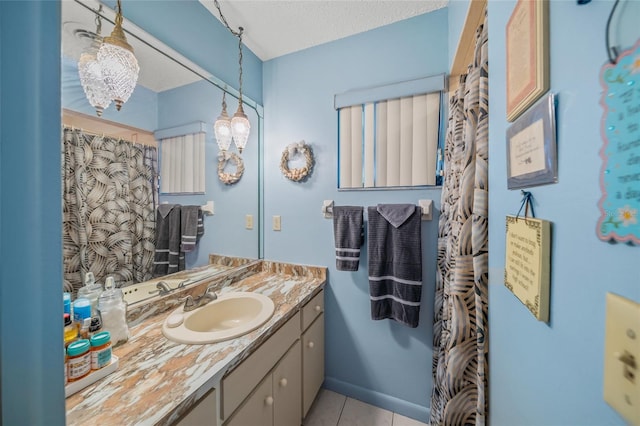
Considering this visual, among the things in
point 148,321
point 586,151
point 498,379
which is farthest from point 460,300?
point 148,321

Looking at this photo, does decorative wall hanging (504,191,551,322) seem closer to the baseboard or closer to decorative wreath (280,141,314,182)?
decorative wreath (280,141,314,182)

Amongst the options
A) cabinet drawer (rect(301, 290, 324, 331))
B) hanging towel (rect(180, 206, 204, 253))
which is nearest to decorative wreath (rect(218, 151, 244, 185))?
hanging towel (rect(180, 206, 204, 253))

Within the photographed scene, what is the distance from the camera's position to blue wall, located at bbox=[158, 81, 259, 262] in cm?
118

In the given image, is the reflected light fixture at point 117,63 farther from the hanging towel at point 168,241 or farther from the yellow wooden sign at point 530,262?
the yellow wooden sign at point 530,262

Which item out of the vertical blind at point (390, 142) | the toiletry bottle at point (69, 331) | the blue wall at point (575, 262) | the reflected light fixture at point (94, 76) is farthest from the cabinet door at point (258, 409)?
the reflected light fixture at point (94, 76)

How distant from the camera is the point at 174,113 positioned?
1160 mm

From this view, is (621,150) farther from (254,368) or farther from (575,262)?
(254,368)

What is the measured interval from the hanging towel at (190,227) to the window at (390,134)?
3.05 feet

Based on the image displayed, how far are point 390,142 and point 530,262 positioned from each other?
111 cm

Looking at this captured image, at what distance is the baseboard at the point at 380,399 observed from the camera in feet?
4.43

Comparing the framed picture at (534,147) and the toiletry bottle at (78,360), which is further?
the toiletry bottle at (78,360)

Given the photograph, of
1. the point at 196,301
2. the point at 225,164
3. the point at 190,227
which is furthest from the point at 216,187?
the point at 196,301

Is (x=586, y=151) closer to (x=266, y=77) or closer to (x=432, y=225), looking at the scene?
(x=432, y=225)

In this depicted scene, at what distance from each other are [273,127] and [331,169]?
58 centimetres
